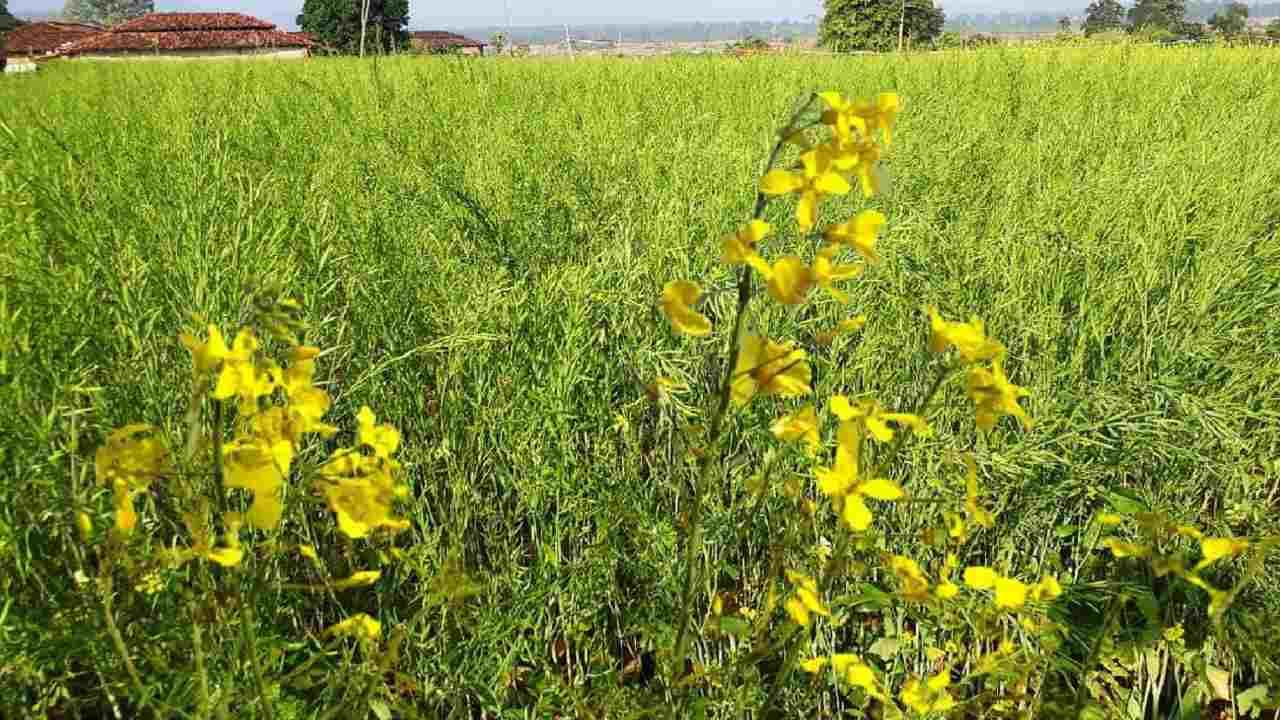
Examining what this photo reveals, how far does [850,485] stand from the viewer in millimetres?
708

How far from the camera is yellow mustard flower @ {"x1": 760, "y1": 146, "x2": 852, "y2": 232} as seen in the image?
2.10 ft

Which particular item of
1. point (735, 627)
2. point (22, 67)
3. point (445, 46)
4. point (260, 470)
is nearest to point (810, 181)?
point (260, 470)

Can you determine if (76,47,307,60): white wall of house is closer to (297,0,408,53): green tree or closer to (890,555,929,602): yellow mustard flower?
(297,0,408,53): green tree

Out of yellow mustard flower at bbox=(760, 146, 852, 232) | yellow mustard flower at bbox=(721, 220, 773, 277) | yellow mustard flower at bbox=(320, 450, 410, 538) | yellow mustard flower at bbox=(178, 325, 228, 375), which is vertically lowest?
yellow mustard flower at bbox=(320, 450, 410, 538)

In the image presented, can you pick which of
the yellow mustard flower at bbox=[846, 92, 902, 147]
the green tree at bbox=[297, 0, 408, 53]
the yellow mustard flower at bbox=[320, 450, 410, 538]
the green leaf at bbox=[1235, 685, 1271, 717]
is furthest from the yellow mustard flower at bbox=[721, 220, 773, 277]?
the green tree at bbox=[297, 0, 408, 53]

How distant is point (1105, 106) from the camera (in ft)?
14.5

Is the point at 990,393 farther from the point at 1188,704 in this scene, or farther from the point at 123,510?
the point at 1188,704

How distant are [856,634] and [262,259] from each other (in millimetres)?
1329

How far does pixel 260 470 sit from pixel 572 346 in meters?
0.78

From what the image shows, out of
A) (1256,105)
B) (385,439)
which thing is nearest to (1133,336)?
(385,439)

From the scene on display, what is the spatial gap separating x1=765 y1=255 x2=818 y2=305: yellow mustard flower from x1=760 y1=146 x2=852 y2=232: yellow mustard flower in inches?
1.3

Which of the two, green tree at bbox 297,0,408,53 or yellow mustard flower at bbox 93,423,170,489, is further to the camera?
green tree at bbox 297,0,408,53

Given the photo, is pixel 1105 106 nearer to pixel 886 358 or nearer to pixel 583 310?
pixel 886 358

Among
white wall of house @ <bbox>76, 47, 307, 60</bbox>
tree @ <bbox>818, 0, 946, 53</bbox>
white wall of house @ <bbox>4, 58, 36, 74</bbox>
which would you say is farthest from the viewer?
tree @ <bbox>818, 0, 946, 53</bbox>
